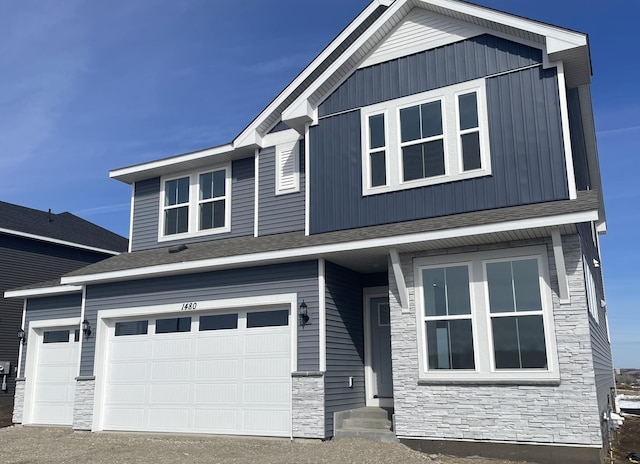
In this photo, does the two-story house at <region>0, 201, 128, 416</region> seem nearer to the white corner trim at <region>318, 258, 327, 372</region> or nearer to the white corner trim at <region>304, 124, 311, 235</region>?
the white corner trim at <region>304, 124, 311, 235</region>

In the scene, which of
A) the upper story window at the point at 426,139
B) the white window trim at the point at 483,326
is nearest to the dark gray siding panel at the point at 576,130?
the upper story window at the point at 426,139

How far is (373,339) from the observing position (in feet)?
41.2

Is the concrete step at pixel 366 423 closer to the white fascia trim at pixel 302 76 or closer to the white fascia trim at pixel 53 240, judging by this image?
the white fascia trim at pixel 302 76

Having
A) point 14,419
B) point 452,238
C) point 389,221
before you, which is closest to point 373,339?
point 389,221

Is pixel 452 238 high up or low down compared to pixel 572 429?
up

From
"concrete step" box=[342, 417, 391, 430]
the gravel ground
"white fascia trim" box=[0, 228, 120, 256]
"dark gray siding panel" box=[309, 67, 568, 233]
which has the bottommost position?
the gravel ground

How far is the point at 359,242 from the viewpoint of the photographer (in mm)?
10523

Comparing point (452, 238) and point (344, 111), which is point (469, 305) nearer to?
point (452, 238)

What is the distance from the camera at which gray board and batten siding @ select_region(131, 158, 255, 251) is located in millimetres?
14195

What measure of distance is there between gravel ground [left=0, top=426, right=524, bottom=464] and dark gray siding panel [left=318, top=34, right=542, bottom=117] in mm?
6585

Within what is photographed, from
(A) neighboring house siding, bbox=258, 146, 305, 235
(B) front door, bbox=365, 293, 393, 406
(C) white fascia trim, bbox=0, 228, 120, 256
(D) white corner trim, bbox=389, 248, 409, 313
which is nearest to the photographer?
(D) white corner trim, bbox=389, 248, 409, 313

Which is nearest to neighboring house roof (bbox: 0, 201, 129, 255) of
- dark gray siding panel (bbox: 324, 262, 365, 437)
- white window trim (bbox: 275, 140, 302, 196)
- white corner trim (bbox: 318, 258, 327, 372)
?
white window trim (bbox: 275, 140, 302, 196)

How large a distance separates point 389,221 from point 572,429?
183 inches

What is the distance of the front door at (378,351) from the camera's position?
12.1m
